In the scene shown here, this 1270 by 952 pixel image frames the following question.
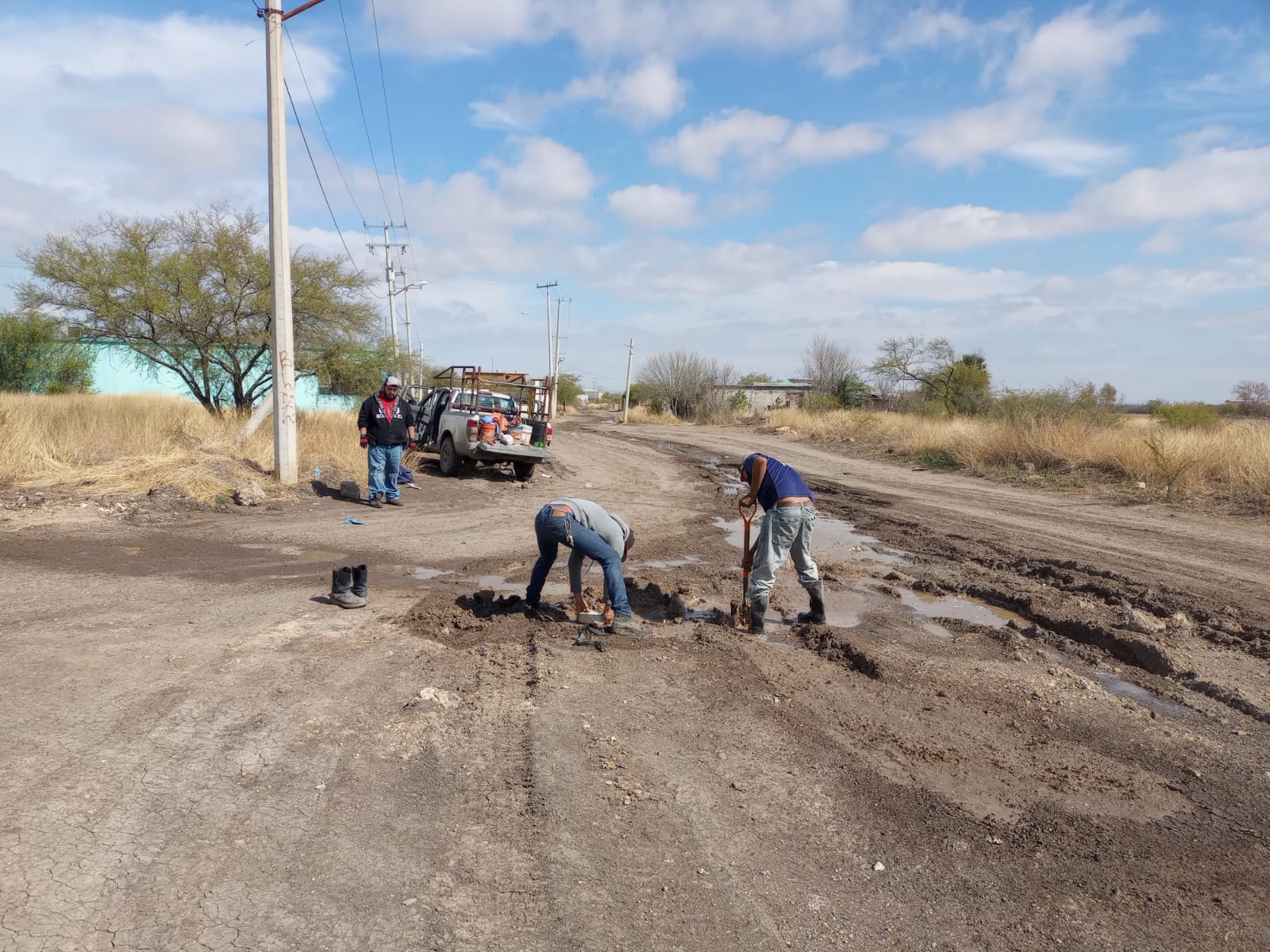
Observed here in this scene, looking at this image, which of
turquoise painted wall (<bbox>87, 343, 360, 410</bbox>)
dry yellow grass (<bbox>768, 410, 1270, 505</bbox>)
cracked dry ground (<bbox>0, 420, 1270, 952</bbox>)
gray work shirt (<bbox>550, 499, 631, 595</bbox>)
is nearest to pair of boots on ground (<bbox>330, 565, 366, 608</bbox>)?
cracked dry ground (<bbox>0, 420, 1270, 952</bbox>)

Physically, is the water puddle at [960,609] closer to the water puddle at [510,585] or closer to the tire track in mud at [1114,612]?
the tire track in mud at [1114,612]

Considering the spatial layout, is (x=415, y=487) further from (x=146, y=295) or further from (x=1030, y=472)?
(x=1030, y=472)

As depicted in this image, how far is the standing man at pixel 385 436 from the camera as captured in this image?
40.5 feet

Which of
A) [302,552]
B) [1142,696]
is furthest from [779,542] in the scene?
[302,552]

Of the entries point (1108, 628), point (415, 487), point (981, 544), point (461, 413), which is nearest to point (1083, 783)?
point (1108, 628)

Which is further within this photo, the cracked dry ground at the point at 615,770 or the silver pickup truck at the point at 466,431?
the silver pickup truck at the point at 466,431

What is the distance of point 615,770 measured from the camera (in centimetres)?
418

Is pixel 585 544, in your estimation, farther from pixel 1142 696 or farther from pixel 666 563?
pixel 1142 696

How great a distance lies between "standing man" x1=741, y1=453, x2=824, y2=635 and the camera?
6.83 m

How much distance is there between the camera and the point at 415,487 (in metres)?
14.6

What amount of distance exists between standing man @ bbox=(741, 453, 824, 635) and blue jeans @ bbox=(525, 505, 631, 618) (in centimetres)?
114

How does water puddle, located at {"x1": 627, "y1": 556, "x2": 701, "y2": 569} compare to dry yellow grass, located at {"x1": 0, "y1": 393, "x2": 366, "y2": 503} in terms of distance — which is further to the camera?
dry yellow grass, located at {"x1": 0, "y1": 393, "x2": 366, "y2": 503}

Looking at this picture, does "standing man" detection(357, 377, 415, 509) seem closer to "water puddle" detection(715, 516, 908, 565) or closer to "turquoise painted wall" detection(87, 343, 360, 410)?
"water puddle" detection(715, 516, 908, 565)

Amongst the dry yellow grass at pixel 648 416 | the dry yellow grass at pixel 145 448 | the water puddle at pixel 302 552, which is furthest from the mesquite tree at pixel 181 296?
the dry yellow grass at pixel 648 416
